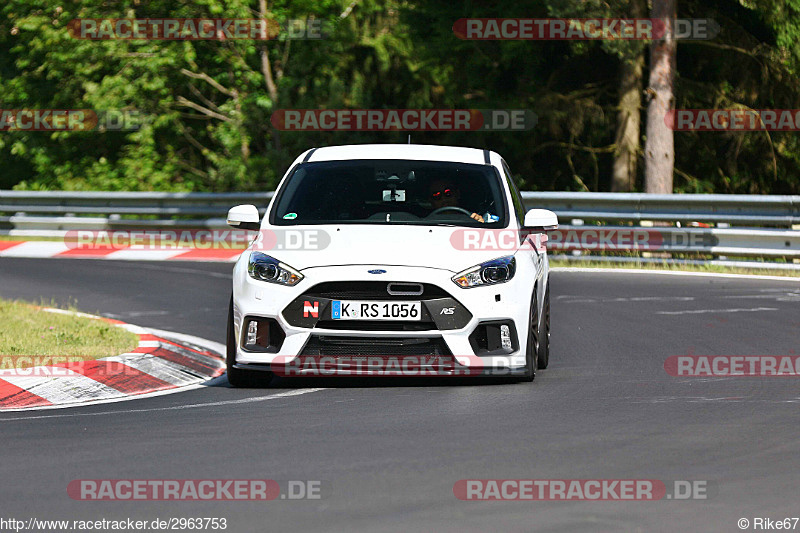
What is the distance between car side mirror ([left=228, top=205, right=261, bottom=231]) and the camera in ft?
32.0

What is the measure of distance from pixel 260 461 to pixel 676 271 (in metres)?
13.1

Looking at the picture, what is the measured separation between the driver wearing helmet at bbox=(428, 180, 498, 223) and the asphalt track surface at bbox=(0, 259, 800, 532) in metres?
1.34

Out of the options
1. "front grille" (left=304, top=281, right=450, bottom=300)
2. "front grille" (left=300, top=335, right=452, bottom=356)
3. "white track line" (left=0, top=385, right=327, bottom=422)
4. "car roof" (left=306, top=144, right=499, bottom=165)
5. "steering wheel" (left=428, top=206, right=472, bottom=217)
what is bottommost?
"white track line" (left=0, top=385, right=327, bottom=422)

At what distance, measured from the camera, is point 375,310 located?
28.8 feet

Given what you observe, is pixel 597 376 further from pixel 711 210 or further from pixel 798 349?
pixel 711 210

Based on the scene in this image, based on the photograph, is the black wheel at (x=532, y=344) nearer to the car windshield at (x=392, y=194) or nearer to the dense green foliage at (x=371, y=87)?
the car windshield at (x=392, y=194)

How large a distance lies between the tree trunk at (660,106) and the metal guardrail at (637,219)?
97.5 inches

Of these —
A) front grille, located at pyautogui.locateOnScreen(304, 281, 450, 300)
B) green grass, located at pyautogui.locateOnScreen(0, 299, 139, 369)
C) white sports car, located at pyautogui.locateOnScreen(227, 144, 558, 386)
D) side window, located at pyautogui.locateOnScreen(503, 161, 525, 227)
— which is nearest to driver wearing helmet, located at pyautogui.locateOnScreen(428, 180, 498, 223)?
white sports car, located at pyautogui.locateOnScreen(227, 144, 558, 386)

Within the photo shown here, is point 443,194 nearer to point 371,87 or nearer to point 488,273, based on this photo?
point 488,273

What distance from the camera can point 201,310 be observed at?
1448 centimetres

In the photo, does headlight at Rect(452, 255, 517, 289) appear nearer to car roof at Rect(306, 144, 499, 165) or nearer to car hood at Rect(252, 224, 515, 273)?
car hood at Rect(252, 224, 515, 273)

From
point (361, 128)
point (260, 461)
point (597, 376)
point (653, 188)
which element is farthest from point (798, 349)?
point (361, 128)

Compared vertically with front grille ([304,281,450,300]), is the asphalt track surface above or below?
below

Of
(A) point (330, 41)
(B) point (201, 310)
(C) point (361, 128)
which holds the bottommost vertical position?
(B) point (201, 310)
